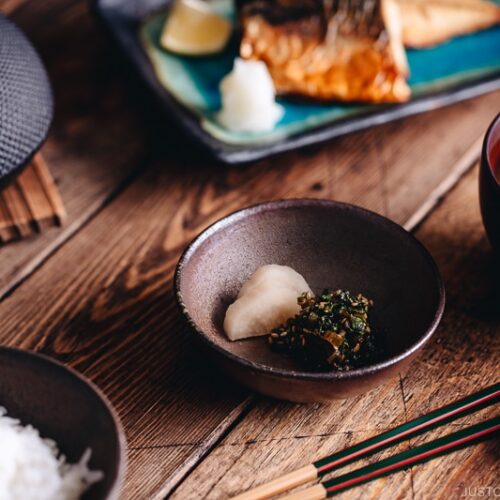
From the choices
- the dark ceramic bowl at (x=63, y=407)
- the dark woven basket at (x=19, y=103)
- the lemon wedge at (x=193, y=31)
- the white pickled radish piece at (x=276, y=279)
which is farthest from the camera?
the lemon wedge at (x=193, y=31)

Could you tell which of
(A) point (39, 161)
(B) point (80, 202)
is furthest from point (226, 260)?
(A) point (39, 161)

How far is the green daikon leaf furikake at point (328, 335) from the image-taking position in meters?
1.01

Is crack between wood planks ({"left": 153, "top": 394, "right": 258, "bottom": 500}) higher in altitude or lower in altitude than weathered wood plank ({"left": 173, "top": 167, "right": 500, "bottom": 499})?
higher

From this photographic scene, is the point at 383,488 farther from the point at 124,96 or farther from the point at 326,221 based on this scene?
the point at 124,96

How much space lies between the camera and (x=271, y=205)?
1.21 m

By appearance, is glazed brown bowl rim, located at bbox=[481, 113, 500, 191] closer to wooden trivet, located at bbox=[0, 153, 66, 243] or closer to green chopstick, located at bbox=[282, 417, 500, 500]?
green chopstick, located at bbox=[282, 417, 500, 500]

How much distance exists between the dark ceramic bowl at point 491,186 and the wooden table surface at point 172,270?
0.46 ft

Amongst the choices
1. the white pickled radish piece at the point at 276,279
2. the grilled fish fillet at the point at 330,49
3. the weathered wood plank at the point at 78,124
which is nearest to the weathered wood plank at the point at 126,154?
the weathered wood plank at the point at 78,124

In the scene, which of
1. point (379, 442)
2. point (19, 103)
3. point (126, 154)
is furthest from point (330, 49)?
point (379, 442)

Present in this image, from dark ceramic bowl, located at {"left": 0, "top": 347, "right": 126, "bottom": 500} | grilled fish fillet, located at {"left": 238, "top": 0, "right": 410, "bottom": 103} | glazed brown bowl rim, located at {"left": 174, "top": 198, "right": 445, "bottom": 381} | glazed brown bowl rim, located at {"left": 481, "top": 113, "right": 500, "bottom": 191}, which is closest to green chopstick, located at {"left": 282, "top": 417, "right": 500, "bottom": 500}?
glazed brown bowl rim, located at {"left": 174, "top": 198, "right": 445, "bottom": 381}

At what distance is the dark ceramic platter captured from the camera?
149 centimetres

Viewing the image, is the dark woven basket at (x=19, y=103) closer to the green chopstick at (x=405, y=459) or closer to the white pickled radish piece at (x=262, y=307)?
the white pickled radish piece at (x=262, y=307)

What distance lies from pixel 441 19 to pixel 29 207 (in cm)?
113

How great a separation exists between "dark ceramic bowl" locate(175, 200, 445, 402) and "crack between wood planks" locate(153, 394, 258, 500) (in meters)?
0.08
